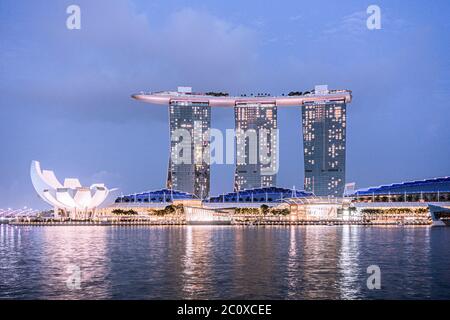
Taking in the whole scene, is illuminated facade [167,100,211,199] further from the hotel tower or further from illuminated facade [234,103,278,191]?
illuminated facade [234,103,278,191]

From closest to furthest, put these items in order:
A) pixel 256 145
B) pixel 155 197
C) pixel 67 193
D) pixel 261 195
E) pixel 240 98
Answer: pixel 67 193 < pixel 261 195 < pixel 155 197 < pixel 240 98 < pixel 256 145

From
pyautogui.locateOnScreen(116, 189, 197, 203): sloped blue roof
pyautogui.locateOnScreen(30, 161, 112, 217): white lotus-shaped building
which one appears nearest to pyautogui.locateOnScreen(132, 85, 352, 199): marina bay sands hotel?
pyautogui.locateOnScreen(116, 189, 197, 203): sloped blue roof

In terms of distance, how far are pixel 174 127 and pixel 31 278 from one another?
9757cm

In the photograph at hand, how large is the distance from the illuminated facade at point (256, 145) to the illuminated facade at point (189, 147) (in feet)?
24.1

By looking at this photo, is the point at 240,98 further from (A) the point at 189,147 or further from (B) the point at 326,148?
(B) the point at 326,148

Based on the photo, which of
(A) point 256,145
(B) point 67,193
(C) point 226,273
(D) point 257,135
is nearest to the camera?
(C) point 226,273

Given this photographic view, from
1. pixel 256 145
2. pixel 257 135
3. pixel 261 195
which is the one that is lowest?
pixel 261 195

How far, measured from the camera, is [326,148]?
118 meters

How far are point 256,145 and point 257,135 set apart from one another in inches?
113

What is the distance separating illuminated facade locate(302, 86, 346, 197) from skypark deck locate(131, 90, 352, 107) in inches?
116

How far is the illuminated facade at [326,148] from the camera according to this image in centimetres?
11781

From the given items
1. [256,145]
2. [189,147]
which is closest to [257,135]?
[256,145]

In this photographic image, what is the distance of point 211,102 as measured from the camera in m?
116
